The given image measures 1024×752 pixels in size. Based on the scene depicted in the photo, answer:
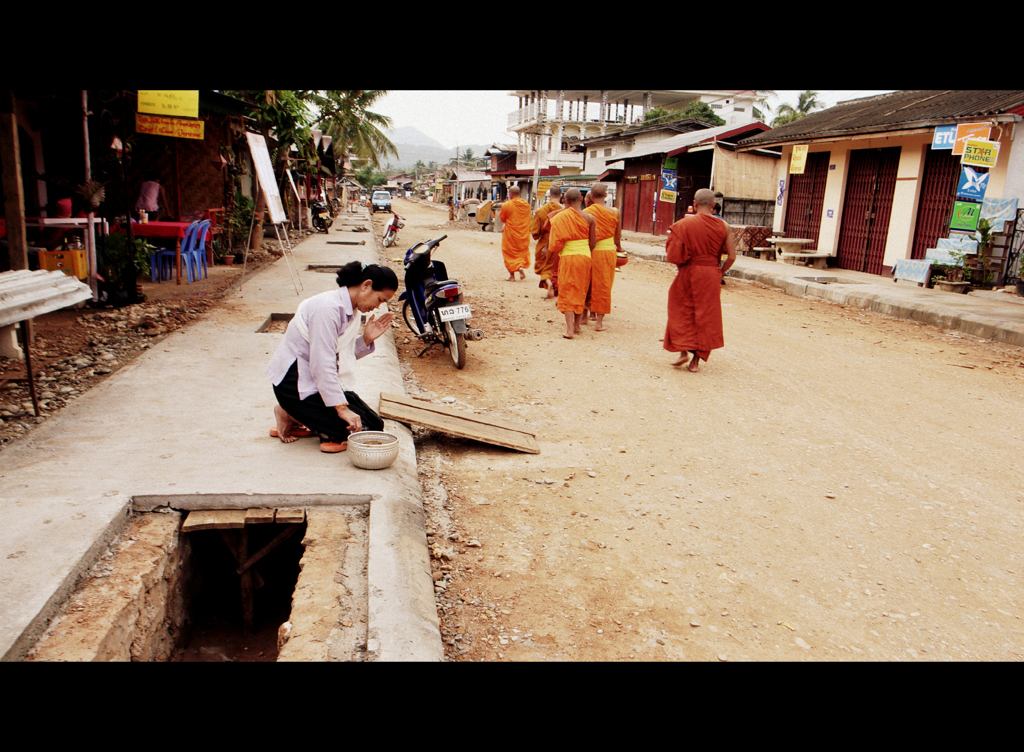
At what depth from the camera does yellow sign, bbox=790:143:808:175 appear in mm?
15734

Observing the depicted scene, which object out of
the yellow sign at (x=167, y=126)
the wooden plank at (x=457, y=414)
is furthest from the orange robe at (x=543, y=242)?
the wooden plank at (x=457, y=414)

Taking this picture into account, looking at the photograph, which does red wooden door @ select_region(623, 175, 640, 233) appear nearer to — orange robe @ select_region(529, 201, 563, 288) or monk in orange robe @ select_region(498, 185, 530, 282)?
monk in orange robe @ select_region(498, 185, 530, 282)

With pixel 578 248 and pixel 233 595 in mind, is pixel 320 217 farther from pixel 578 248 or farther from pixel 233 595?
pixel 233 595

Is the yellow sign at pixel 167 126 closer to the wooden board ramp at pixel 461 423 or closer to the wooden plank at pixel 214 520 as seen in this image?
the wooden board ramp at pixel 461 423

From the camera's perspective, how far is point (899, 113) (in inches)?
547

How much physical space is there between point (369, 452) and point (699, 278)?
4.06 m

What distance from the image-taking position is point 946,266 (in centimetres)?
1232

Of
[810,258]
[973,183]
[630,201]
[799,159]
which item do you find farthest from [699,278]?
[630,201]

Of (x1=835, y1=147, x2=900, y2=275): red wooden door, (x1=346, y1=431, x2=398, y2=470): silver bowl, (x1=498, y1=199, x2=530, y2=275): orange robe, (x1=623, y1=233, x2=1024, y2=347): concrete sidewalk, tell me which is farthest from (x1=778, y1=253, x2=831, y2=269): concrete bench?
(x1=346, y1=431, x2=398, y2=470): silver bowl
